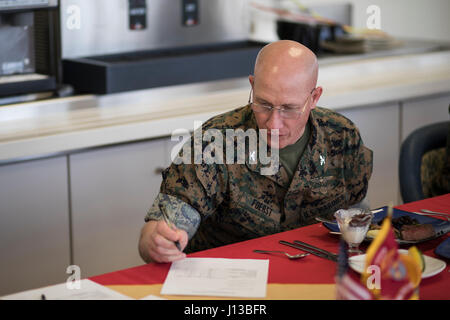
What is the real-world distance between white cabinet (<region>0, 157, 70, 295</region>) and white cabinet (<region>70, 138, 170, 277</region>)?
53 mm

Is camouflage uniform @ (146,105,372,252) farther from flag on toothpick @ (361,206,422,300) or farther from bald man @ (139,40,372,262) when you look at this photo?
flag on toothpick @ (361,206,422,300)

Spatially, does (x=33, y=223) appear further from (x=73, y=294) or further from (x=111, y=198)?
(x=73, y=294)

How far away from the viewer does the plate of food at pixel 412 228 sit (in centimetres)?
170

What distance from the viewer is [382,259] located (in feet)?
3.70

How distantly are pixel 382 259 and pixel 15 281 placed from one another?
67.8 inches

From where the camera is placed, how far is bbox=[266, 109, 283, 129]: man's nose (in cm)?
176

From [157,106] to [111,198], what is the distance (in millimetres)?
426

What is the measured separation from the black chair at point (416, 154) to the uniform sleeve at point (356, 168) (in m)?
0.25

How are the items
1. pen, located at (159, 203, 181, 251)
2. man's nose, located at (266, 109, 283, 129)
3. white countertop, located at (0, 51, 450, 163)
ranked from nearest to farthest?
pen, located at (159, 203, 181, 251), man's nose, located at (266, 109, 283, 129), white countertop, located at (0, 51, 450, 163)


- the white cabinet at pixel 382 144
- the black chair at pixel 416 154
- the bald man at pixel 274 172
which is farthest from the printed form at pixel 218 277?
the white cabinet at pixel 382 144

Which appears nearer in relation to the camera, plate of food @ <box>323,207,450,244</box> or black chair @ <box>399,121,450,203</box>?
plate of food @ <box>323,207,450,244</box>

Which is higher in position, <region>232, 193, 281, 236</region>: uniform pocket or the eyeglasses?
the eyeglasses

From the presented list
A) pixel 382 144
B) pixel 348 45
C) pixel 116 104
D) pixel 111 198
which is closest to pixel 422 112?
pixel 382 144

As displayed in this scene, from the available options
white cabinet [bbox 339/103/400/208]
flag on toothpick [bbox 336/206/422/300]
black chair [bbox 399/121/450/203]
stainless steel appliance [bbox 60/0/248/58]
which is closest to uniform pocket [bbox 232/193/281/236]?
black chair [bbox 399/121/450/203]
